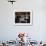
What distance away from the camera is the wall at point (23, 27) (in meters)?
4.62

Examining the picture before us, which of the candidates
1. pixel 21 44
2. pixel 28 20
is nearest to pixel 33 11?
pixel 28 20

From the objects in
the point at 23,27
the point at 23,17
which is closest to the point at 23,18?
the point at 23,17

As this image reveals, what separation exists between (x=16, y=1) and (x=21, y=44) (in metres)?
1.97

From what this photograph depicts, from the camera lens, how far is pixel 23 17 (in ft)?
15.3

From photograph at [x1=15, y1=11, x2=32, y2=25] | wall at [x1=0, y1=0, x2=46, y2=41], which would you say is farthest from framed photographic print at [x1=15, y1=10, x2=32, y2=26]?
wall at [x1=0, y1=0, x2=46, y2=41]

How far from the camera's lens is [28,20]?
463cm

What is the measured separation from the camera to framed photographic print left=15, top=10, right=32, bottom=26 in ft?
15.2

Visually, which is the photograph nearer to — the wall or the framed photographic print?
the framed photographic print

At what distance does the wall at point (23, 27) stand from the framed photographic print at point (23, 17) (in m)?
0.14

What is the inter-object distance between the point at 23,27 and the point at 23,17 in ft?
1.19

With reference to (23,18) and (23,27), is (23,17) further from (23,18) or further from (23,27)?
(23,27)

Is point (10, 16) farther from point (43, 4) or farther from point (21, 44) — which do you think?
point (21, 44)

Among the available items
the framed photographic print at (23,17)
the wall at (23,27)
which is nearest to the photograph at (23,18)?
the framed photographic print at (23,17)

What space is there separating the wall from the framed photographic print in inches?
5.7
